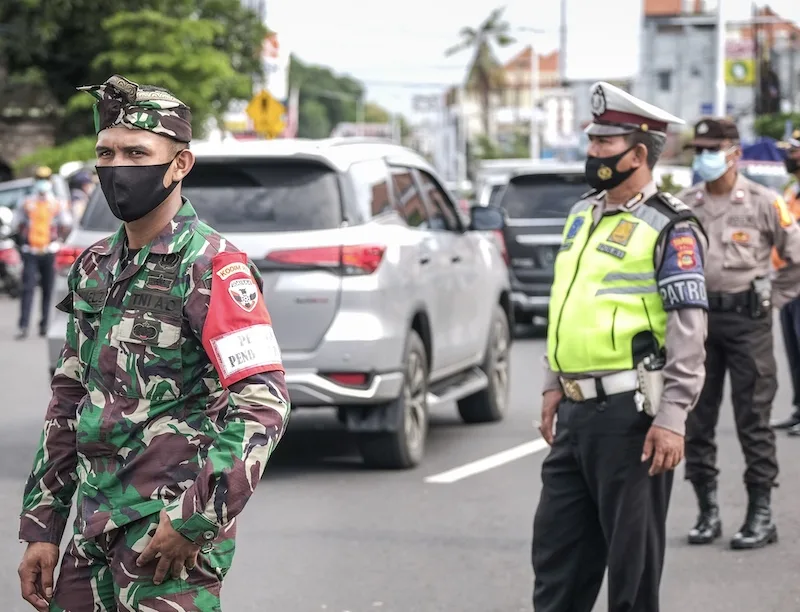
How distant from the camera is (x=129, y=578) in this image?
3.63m

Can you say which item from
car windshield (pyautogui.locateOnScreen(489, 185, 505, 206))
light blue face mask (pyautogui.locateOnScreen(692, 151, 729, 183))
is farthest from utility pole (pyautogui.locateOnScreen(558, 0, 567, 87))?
light blue face mask (pyautogui.locateOnScreen(692, 151, 729, 183))

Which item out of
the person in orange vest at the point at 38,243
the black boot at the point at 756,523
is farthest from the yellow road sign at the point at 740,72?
the black boot at the point at 756,523

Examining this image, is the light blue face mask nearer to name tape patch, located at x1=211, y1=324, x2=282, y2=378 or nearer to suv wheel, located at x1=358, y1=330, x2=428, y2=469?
suv wheel, located at x1=358, y1=330, x2=428, y2=469

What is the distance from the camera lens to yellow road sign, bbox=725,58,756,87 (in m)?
59.8

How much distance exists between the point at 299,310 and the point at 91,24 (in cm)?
3875

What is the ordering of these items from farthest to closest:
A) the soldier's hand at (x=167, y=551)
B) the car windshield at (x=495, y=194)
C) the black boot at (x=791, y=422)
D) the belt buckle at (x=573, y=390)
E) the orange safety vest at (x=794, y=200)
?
the car windshield at (x=495, y=194)
the orange safety vest at (x=794, y=200)
the black boot at (x=791, y=422)
the belt buckle at (x=573, y=390)
the soldier's hand at (x=167, y=551)

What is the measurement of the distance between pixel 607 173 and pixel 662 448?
Answer: 2.96 feet

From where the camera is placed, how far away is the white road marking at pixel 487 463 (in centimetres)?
972

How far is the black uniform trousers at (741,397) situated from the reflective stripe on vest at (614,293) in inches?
97.6

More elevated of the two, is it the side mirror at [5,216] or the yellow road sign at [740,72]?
the yellow road sign at [740,72]

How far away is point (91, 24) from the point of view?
152ft

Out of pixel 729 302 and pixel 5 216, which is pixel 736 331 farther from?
pixel 5 216

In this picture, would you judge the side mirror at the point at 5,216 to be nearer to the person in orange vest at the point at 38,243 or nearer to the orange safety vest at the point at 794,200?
the person in orange vest at the point at 38,243

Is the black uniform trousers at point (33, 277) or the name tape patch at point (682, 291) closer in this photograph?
the name tape patch at point (682, 291)
